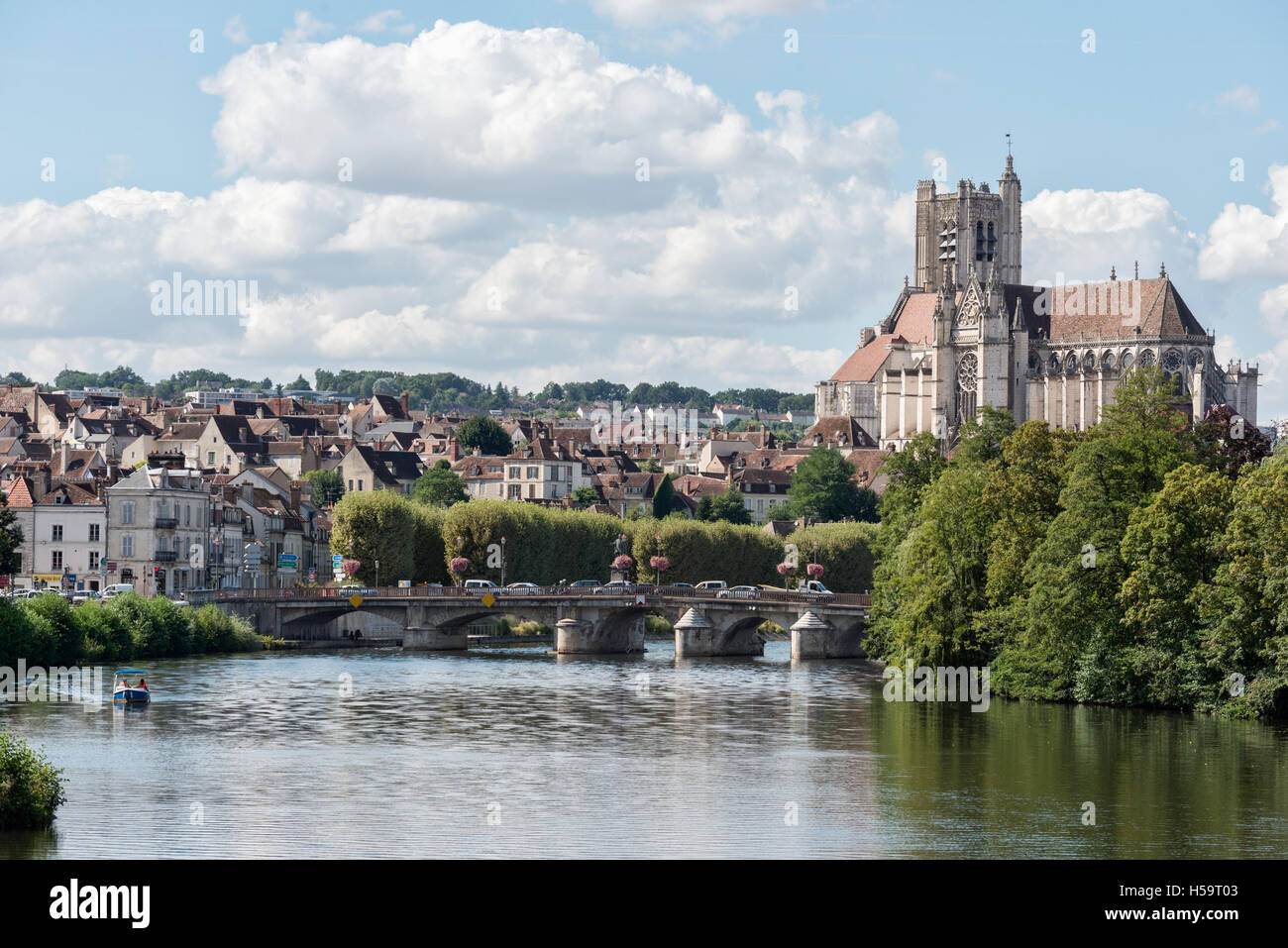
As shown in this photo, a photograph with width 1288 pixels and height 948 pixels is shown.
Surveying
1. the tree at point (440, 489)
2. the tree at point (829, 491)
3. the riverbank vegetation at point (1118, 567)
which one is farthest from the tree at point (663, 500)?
the riverbank vegetation at point (1118, 567)

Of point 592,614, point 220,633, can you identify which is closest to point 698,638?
point 592,614

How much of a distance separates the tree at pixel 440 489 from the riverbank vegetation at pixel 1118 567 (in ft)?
282

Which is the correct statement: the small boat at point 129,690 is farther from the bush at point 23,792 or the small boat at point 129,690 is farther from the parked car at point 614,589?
the parked car at point 614,589

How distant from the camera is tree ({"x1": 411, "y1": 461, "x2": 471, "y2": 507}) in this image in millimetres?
167500

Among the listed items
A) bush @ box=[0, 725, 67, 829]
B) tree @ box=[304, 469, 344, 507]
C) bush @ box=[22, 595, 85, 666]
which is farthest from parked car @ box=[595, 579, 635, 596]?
bush @ box=[0, 725, 67, 829]

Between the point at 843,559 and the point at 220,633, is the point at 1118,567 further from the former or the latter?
the point at 843,559

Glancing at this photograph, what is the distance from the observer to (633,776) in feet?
177

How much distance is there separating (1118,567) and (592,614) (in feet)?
151

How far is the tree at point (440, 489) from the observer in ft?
550
